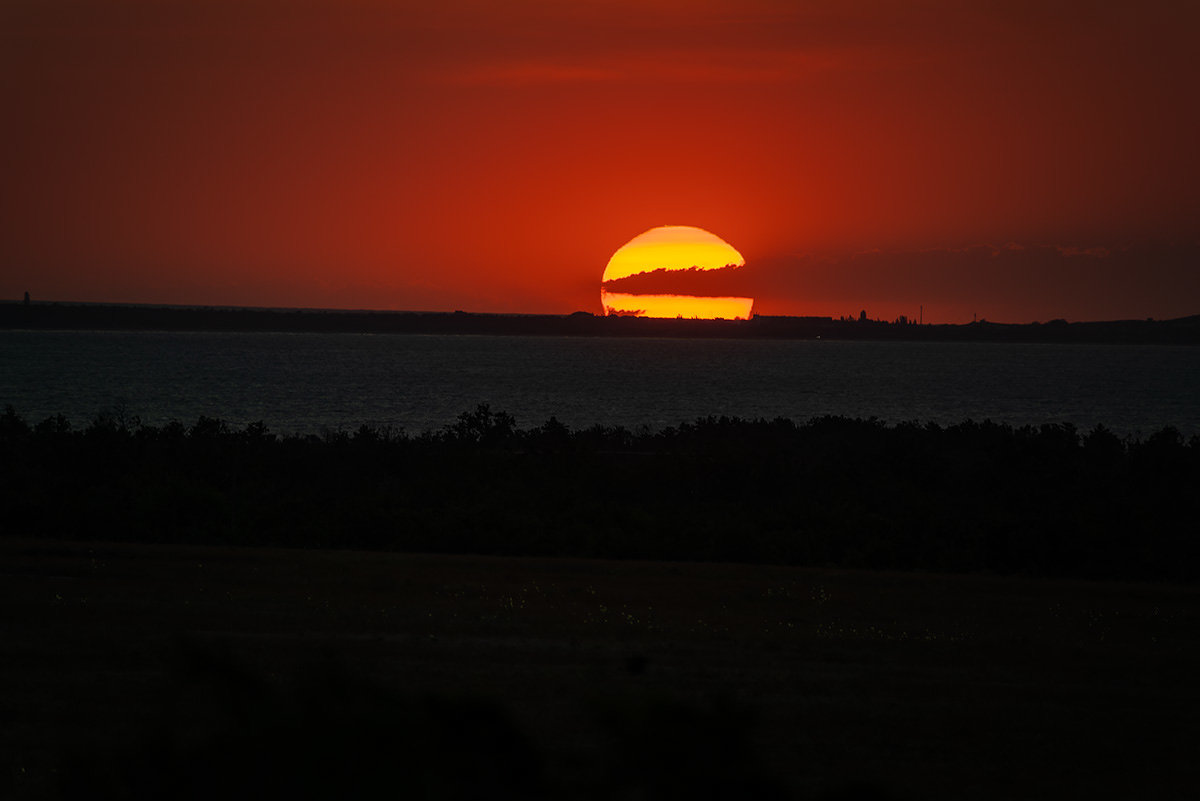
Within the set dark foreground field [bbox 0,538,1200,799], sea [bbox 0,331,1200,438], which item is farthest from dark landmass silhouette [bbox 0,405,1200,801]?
sea [bbox 0,331,1200,438]

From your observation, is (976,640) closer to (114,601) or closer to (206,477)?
(114,601)

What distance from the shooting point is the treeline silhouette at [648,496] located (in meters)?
18.7

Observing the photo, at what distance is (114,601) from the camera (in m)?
12.6

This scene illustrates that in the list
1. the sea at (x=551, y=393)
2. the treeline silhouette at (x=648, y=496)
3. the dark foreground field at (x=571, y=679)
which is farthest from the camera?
the sea at (x=551, y=393)

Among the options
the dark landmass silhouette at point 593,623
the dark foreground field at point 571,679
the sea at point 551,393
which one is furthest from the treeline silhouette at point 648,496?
the sea at point 551,393

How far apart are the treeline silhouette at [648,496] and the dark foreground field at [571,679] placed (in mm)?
2376

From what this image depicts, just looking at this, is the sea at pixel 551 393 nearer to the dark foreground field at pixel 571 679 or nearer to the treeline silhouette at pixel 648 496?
the treeline silhouette at pixel 648 496

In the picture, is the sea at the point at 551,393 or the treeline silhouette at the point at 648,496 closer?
the treeline silhouette at the point at 648,496

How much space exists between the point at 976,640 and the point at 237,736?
399 inches

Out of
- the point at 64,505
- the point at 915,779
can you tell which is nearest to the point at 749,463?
the point at 64,505

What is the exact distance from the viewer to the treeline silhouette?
61.5 feet

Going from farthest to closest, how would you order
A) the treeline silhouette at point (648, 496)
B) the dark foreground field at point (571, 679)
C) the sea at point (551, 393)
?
the sea at point (551, 393) < the treeline silhouette at point (648, 496) < the dark foreground field at point (571, 679)

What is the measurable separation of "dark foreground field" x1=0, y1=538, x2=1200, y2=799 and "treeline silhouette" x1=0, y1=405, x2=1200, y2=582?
2.38m

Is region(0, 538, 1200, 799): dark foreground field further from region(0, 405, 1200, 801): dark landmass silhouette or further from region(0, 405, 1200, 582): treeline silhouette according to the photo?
region(0, 405, 1200, 582): treeline silhouette
